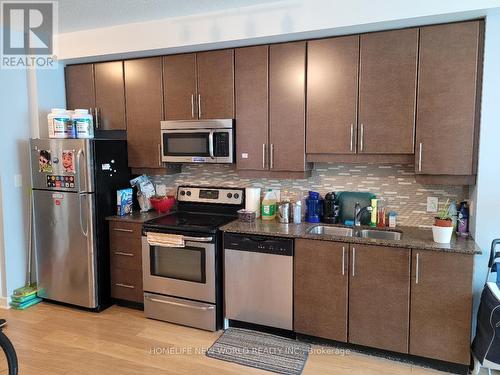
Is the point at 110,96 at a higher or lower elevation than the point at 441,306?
higher

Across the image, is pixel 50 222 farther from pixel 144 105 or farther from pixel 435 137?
pixel 435 137

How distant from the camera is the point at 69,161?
3.21 metres

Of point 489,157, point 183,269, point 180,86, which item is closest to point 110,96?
point 180,86

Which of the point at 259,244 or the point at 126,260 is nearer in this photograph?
the point at 259,244

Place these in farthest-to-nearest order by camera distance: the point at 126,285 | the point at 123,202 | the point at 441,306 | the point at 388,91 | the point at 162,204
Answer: the point at 162,204
the point at 123,202
the point at 126,285
the point at 388,91
the point at 441,306

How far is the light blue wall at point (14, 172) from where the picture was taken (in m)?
3.33

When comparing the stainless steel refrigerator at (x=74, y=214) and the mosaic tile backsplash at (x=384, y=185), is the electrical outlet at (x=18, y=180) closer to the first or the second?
the stainless steel refrigerator at (x=74, y=214)

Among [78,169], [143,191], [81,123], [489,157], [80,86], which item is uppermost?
[80,86]

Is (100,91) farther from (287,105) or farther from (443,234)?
(443,234)

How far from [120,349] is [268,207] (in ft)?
5.30

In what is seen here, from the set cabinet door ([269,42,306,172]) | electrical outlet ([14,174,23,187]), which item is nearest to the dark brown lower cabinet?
electrical outlet ([14,174,23,187])

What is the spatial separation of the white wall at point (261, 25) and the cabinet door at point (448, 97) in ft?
0.42

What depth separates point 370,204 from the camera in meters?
3.07

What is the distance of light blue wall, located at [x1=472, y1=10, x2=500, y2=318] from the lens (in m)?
2.42
